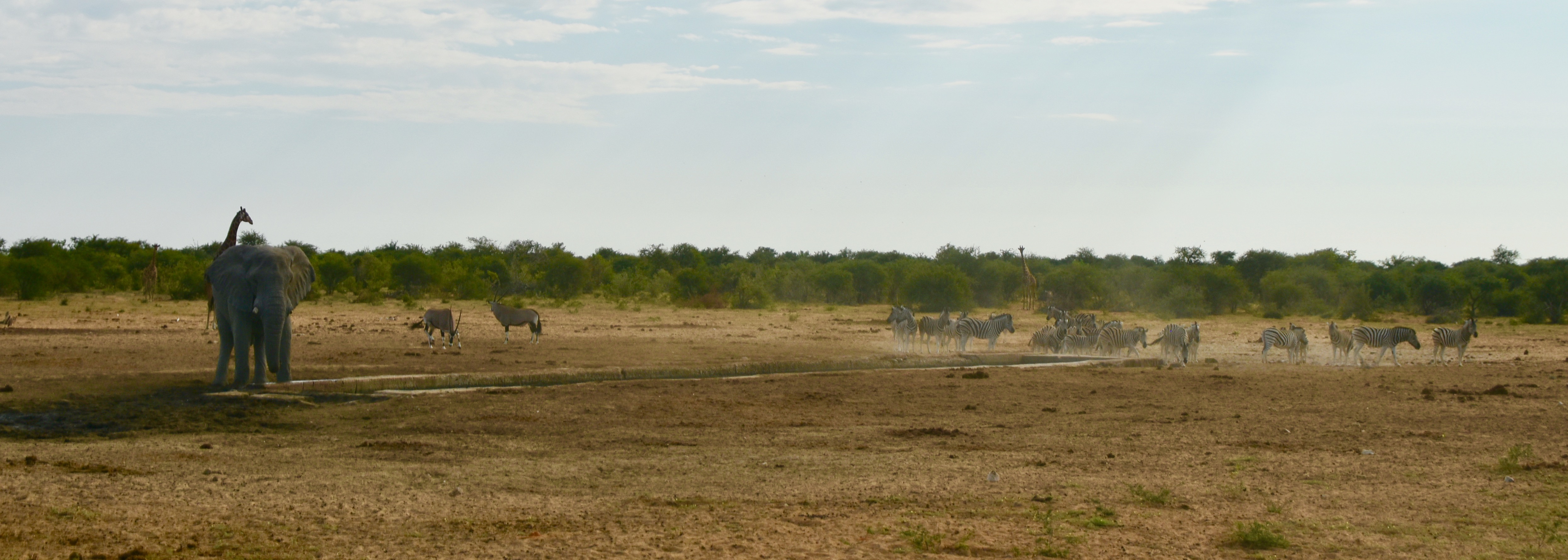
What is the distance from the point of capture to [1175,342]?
67.4 ft

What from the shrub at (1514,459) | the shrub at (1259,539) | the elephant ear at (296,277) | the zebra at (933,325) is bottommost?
the shrub at (1259,539)

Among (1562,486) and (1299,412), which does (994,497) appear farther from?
(1299,412)

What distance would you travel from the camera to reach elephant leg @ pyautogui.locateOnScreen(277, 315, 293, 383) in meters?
13.9

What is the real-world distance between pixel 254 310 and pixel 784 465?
7.80 meters

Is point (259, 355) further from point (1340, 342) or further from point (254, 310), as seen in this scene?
point (1340, 342)

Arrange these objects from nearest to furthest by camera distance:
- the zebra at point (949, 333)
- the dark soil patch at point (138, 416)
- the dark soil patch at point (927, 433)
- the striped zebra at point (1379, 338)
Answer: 1. the dark soil patch at point (138, 416)
2. the dark soil patch at point (927, 433)
3. the striped zebra at point (1379, 338)
4. the zebra at point (949, 333)

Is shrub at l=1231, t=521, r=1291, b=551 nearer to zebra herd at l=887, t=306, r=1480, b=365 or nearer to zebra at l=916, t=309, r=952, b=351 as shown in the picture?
zebra herd at l=887, t=306, r=1480, b=365

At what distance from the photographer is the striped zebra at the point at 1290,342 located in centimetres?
2072

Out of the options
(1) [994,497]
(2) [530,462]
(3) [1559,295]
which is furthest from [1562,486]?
(3) [1559,295]

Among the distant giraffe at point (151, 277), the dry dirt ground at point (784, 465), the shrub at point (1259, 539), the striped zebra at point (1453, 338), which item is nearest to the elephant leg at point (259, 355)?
the dry dirt ground at point (784, 465)

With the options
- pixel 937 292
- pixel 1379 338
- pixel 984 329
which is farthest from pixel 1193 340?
pixel 937 292

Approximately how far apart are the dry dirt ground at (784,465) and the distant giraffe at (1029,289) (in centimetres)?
2046

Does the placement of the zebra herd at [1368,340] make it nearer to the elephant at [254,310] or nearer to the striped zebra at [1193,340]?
the striped zebra at [1193,340]

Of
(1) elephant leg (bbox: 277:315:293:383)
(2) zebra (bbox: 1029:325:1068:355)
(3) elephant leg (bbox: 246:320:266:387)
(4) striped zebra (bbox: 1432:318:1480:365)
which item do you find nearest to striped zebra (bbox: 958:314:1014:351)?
(2) zebra (bbox: 1029:325:1068:355)
